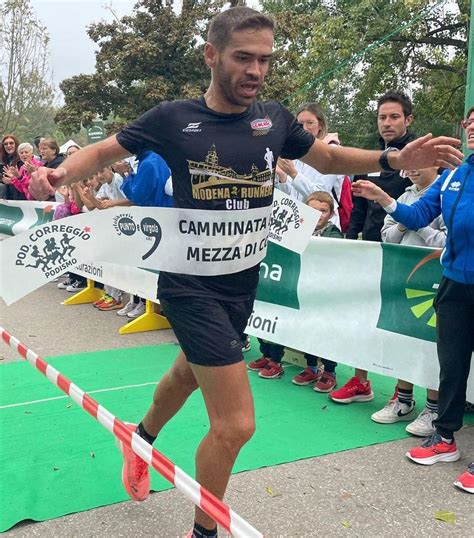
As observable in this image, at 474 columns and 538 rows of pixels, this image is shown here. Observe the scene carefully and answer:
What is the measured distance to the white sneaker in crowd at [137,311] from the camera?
800cm

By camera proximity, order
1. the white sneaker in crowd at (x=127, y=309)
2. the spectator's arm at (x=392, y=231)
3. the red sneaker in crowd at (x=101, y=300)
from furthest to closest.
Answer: the red sneaker in crowd at (x=101, y=300), the white sneaker in crowd at (x=127, y=309), the spectator's arm at (x=392, y=231)

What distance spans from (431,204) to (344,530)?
2.19 metres

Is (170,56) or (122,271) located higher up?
(170,56)

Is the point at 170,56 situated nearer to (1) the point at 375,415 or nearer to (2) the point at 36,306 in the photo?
(2) the point at 36,306

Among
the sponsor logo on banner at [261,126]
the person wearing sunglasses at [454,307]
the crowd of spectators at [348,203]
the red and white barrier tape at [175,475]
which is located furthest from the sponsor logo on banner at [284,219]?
the red and white barrier tape at [175,475]

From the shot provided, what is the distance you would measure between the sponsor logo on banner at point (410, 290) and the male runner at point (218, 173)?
2004 millimetres

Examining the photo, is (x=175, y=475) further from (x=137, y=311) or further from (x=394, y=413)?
(x=137, y=311)

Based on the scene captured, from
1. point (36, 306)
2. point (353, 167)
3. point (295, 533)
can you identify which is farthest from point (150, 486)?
point (36, 306)

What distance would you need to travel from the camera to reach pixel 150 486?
3.45m

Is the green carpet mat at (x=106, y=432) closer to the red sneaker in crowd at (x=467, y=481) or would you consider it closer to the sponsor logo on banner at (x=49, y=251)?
the red sneaker in crowd at (x=467, y=481)

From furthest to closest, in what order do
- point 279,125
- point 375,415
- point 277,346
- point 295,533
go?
point 277,346 < point 375,415 < point 295,533 < point 279,125

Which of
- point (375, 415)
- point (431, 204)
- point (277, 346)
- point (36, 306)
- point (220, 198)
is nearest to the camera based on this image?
point (220, 198)

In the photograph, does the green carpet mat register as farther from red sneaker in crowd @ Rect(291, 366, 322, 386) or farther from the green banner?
the green banner

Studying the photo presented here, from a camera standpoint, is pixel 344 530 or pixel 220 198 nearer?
pixel 220 198
